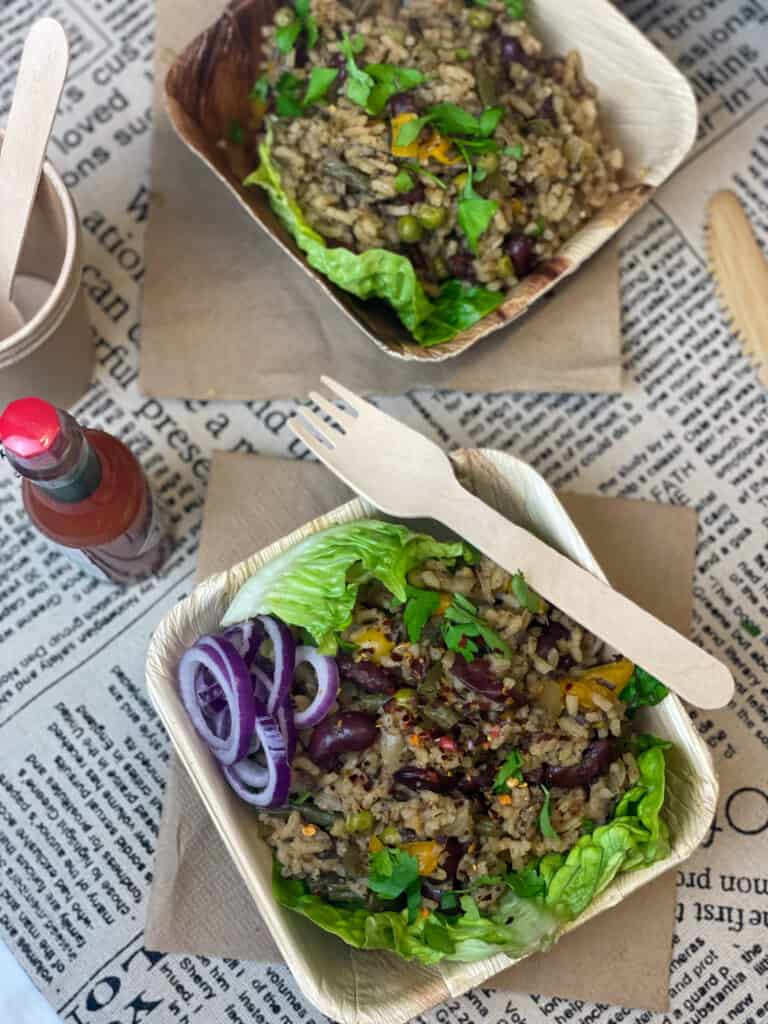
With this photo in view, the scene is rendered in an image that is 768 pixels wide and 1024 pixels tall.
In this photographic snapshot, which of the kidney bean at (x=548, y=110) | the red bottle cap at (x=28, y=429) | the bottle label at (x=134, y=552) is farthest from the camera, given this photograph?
the kidney bean at (x=548, y=110)

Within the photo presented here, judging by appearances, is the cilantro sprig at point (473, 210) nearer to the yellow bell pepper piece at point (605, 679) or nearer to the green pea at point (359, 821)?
the yellow bell pepper piece at point (605, 679)

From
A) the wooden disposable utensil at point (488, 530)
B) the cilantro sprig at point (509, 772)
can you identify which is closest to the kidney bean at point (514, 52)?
the wooden disposable utensil at point (488, 530)

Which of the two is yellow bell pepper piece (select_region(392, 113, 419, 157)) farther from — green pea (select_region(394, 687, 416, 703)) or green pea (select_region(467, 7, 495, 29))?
green pea (select_region(394, 687, 416, 703))

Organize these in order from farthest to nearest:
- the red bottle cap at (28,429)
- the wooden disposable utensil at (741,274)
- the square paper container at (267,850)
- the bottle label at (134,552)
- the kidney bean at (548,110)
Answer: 1. the wooden disposable utensil at (741,274)
2. the kidney bean at (548,110)
3. the bottle label at (134,552)
4. the square paper container at (267,850)
5. the red bottle cap at (28,429)

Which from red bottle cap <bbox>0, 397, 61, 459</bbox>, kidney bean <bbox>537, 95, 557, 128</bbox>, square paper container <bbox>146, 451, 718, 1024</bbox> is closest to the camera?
red bottle cap <bbox>0, 397, 61, 459</bbox>

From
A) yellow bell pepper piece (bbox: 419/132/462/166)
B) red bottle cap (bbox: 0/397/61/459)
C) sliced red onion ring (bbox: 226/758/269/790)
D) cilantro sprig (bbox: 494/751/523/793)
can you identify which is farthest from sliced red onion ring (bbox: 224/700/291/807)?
Result: yellow bell pepper piece (bbox: 419/132/462/166)

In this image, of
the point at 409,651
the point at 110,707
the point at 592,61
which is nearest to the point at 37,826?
the point at 110,707
